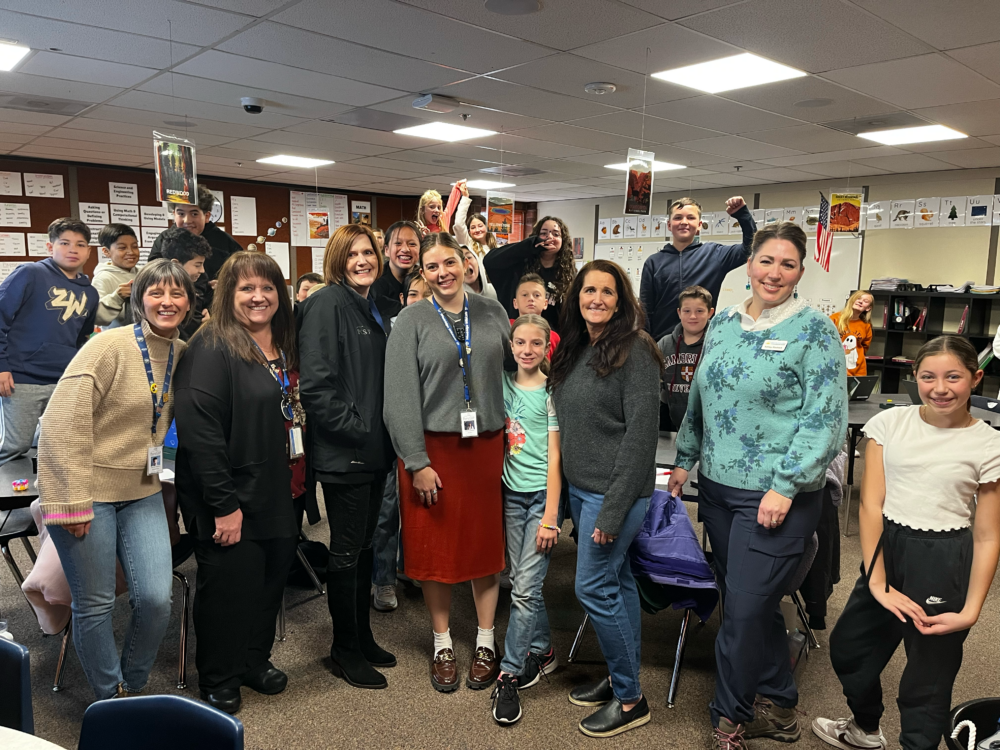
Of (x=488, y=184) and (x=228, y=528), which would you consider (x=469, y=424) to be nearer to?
(x=228, y=528)

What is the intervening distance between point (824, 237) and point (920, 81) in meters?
3.71

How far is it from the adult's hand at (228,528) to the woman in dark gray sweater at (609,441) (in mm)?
1051

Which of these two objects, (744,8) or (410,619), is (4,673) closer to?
(410,619)

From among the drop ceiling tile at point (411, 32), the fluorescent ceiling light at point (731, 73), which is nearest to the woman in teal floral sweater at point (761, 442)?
the drop ceiling tile at point (411, 32)

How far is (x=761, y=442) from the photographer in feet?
6.25

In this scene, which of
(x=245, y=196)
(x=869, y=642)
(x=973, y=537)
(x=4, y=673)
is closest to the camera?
(x=4, y=673)

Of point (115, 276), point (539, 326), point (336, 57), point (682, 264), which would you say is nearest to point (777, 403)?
point (539, 326)

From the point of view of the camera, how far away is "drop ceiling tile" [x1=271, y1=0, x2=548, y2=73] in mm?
2982

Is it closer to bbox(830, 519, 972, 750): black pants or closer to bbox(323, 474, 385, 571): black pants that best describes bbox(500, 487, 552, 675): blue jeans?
bbox(323, 474, 385, 571): black pants

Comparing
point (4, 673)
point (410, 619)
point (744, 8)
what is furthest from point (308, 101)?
point (4, 673)

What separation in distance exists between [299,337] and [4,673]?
51.7 inches

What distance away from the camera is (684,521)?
2479mm

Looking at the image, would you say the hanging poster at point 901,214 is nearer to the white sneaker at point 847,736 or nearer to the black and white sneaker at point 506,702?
the white sneaker at point 847,736

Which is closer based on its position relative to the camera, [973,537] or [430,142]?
[973,537]
